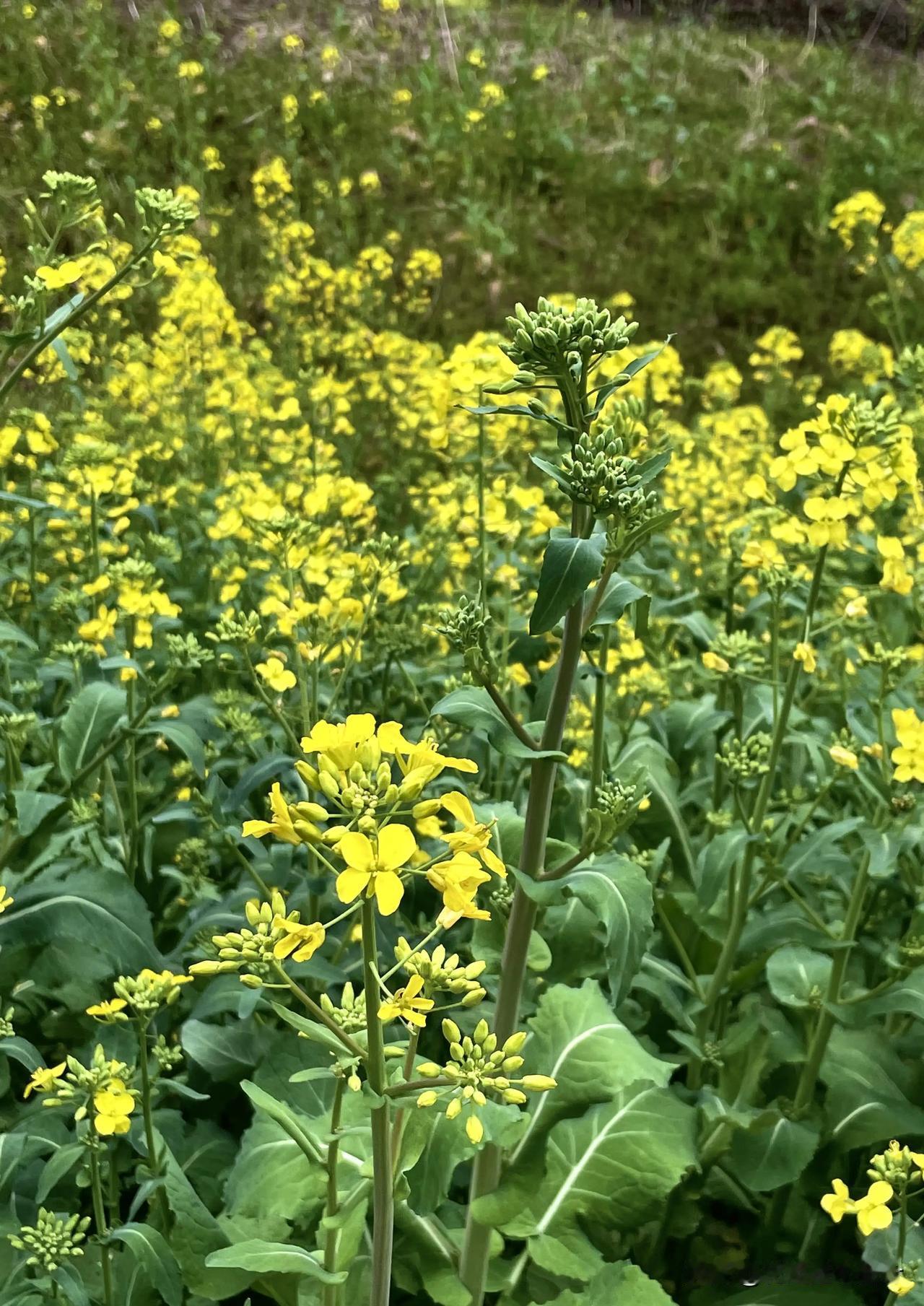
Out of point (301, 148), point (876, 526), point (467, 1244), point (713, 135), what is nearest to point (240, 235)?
point (301, 148)

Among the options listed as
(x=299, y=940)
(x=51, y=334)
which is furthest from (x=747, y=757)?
(x=51, y=334)

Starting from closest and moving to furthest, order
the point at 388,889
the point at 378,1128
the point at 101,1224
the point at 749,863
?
the point at 388,889 < the point at 378,1128 < the point at 101,1224 < the point at 749,863

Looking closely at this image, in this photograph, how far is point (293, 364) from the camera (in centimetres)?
585

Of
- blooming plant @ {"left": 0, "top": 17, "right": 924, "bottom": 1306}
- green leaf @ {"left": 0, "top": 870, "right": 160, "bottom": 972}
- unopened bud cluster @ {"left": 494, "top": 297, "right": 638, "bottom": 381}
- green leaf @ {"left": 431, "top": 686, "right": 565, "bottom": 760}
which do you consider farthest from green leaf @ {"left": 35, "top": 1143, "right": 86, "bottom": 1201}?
unopened bud cluster @ {"left": 494, "top": 297, "right": 638, "bottom": 381}

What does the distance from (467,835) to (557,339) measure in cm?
74

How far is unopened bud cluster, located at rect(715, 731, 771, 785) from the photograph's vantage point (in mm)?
2311

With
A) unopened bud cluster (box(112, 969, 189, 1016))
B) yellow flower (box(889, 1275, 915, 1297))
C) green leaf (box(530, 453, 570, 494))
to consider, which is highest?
green leaf (box(530, 453, 570, 494))

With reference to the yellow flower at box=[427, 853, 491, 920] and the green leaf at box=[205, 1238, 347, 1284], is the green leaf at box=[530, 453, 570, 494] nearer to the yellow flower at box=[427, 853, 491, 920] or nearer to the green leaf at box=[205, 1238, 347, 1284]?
the yellow flower at box=[427, 853, 491, 920]

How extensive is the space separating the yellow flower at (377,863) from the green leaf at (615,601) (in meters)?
0.61

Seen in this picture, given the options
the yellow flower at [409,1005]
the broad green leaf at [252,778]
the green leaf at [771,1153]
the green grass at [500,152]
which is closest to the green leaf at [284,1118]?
the yellow flower at [409,1005]

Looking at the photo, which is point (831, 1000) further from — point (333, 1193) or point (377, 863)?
point (377, 863)

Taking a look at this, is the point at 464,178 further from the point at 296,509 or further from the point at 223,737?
the point at 223,737

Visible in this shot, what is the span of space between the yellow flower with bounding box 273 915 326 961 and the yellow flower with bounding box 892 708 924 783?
4.44ft

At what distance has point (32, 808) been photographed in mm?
2148
